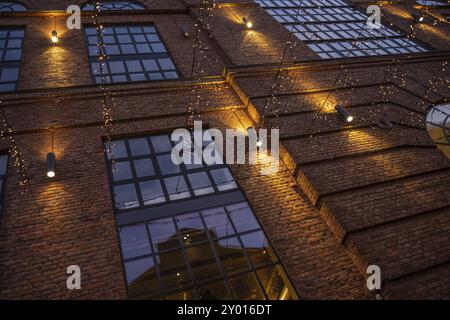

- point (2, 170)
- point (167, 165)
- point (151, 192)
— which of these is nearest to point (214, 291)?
point (151, 192)

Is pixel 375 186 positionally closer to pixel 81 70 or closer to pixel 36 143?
pixel 36 143

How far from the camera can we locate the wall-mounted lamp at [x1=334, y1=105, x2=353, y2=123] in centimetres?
748

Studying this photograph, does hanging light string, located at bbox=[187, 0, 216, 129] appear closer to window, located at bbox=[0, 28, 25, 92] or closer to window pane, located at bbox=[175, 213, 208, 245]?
window pane, located at bbox=[175, 213, 208, 245]

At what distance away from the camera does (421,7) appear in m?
15.5

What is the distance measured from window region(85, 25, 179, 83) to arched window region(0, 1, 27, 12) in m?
2.93

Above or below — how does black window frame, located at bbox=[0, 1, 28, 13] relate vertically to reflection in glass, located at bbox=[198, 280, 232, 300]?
above

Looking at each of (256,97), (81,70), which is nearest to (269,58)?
(256,97)

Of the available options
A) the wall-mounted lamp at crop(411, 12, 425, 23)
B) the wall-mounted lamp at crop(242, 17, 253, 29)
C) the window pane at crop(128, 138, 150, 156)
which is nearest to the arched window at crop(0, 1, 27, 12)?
the wall-mounted lamp at crop(242, 17, 253, 29)

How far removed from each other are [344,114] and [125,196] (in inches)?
210

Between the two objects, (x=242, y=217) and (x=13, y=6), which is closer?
(x=242, y=217)

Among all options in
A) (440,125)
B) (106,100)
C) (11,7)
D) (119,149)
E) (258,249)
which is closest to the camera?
(258,249)

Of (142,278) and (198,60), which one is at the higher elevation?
(198,60)

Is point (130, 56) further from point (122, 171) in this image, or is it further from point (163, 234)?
point (163, 234)

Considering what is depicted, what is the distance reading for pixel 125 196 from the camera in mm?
6332
